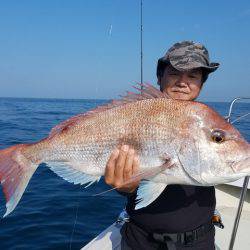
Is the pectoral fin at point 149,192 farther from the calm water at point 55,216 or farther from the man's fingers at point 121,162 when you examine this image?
the calm water at point 55,216

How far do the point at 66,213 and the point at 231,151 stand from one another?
5.11m

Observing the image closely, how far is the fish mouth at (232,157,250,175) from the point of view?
2385mm

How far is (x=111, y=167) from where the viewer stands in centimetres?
270

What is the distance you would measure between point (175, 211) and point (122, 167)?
640mm

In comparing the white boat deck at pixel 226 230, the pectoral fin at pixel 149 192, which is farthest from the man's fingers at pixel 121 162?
the white boat deck at pixel 226 230

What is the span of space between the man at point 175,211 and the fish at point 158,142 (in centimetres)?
15

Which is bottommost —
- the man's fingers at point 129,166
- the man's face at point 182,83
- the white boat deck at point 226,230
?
the white boat deck at point 226,230

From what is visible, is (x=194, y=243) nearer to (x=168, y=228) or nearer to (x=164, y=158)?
(x=168, y=228)

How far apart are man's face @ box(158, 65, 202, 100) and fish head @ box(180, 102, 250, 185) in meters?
0.70

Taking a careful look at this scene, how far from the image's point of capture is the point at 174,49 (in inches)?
129

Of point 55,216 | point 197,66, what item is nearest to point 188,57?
point 197,66

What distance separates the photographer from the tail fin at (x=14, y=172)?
9.23 ft

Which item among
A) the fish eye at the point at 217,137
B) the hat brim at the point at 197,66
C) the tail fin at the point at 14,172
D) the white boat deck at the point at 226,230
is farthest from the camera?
the white boat deck at the point at 226,230

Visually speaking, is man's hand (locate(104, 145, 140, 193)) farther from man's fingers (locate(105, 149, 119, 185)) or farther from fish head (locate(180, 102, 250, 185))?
fish head (locate(180, 102, 250, 185))
